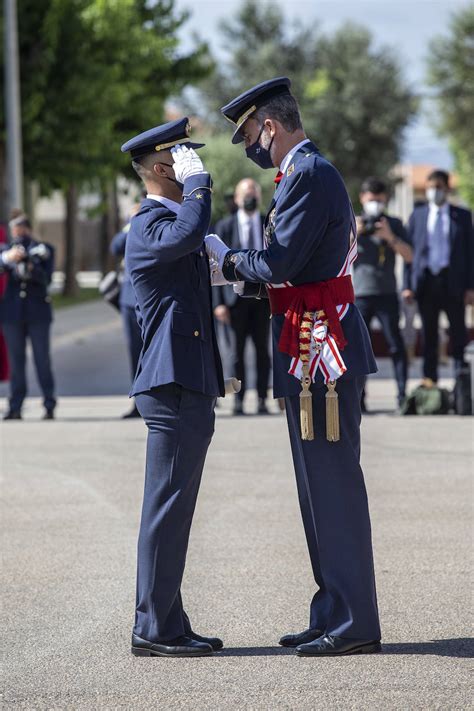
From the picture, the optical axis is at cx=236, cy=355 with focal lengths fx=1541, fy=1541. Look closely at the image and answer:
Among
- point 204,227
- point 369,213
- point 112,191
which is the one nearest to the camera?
point 204,227

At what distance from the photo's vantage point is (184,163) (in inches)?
216

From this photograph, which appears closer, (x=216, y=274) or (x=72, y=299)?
(x=216, y=274)

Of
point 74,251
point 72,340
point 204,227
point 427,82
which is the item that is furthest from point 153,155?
point 427,82

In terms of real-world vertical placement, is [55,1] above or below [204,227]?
above

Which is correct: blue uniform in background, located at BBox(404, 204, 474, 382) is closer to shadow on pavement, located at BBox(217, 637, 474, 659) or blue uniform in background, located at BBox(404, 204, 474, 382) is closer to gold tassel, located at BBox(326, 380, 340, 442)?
shadow on pavement, located at BBox(217, 637, 474, 659)

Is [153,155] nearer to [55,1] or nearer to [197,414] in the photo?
[197,414]

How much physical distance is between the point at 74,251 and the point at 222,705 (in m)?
34.5

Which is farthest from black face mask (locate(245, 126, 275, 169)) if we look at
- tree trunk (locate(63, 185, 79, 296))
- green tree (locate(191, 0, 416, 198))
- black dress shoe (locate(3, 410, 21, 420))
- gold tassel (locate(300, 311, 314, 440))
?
green tree (locate(191, 0, 416, 198))

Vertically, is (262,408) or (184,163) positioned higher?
(184,163)

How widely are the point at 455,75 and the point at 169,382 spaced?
4381 centimetres

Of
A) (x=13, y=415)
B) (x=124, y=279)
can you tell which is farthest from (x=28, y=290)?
(x=13, y=415)

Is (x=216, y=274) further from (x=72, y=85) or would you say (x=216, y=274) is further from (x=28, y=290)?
(x=72, y=85)

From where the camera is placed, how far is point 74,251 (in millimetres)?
38875

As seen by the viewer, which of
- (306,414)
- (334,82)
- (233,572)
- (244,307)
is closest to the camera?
(306,414)
